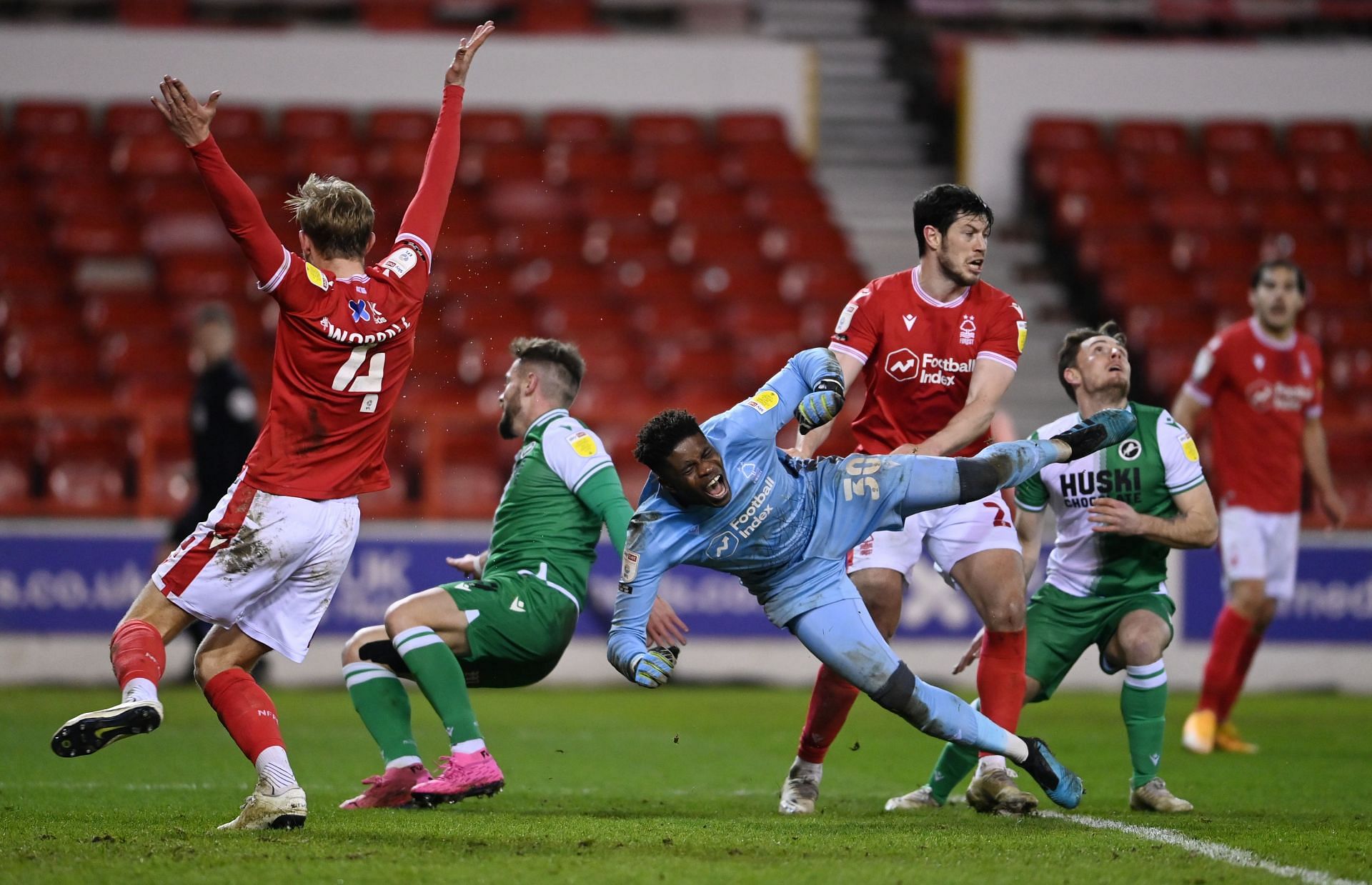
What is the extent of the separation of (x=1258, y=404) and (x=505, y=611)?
4.78 metres

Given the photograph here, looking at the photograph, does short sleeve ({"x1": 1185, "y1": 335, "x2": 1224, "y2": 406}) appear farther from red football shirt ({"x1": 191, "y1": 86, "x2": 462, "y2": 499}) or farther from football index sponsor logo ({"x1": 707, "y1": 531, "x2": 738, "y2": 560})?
red football shirt ({"x1": 191, "y1": 86, "x2": 462, "y2": 499})

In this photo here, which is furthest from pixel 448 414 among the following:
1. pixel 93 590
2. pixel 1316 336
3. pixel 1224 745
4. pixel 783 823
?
pixel 1316 336

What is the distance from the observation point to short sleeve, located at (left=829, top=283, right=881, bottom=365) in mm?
6129

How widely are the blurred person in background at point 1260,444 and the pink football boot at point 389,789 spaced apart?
444 cm

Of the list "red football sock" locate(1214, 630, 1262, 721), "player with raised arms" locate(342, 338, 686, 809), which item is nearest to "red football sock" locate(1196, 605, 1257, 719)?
"red football sock" locate(1214, 630, 1262, 721)

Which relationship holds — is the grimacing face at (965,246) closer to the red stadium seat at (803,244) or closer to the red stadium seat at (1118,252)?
the red stadium seat at (803,244)

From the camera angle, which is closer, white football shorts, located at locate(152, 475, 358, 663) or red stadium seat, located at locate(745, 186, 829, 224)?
white football shorts, located at locate(152, 475, 358, 663)

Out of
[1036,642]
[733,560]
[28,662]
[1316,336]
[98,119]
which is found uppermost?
[98,119]

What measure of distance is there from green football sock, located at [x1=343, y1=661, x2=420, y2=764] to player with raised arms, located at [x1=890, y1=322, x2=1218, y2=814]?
1.86 metres

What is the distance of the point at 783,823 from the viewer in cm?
559

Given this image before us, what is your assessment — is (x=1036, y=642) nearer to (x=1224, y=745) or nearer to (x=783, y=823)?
(x=783, y=823)

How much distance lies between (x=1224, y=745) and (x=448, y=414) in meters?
5.94

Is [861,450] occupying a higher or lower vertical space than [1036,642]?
higher

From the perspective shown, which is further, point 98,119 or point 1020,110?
point 1020,110
